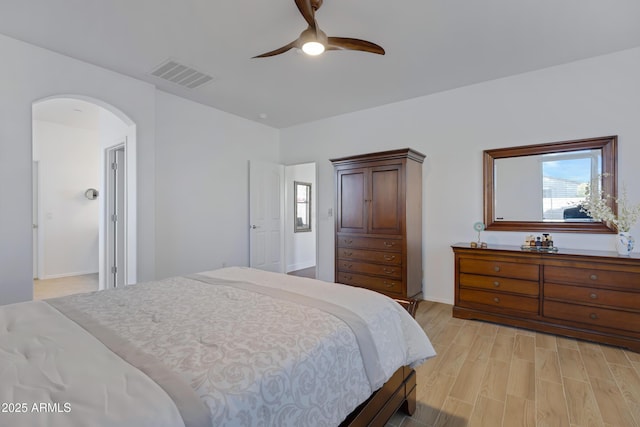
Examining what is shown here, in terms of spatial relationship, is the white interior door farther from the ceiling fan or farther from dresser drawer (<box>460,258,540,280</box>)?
dresser drawer (<box>460,258,540,280</box>)

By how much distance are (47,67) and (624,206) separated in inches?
221

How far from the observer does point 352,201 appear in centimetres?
413

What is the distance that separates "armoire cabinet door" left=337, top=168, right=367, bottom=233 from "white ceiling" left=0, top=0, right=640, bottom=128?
3.74 ft

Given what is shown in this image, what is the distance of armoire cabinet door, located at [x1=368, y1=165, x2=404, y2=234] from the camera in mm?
A: 3709

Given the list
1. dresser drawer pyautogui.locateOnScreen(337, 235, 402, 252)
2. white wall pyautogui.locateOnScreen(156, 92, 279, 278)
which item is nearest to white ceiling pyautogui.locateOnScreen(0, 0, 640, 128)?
white wall pyautogui.locateOnScreen(156, 92, 279, 278)

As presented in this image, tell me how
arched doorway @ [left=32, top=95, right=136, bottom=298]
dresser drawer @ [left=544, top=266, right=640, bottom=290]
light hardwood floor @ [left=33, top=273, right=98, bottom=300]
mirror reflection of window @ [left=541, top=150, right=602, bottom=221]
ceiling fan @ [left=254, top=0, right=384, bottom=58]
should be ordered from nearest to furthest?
ceiling fan @ [left=254, top=0, right=384, bottom=58] < dresser drawer @ [left=544, top=266, right=640, bottom=290] < mirror reflection of window @ [left=541, top=150, right=602, bottom=221] < arched doorway @ [left=32, top=95, right=136, bottom=298] < light hardwood floor @ [left=33, top=273, right=98, bottom=300]

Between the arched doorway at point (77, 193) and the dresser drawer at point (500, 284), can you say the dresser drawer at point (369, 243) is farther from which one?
the arched doorway at point (77, 193)

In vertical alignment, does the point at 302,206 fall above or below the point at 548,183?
below

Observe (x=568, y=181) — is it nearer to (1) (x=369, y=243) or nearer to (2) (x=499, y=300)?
(2) (x=499, y=300)

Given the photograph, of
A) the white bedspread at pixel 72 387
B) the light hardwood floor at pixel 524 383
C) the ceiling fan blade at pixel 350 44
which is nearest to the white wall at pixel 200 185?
the ceiling fan blade at pixel 350 44

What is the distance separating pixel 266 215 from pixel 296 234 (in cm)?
121

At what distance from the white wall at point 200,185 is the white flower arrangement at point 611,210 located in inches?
172

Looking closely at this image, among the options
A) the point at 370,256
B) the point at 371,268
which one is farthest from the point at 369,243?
the point at 371,268

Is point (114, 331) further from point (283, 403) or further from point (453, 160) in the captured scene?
point (453, 160)
